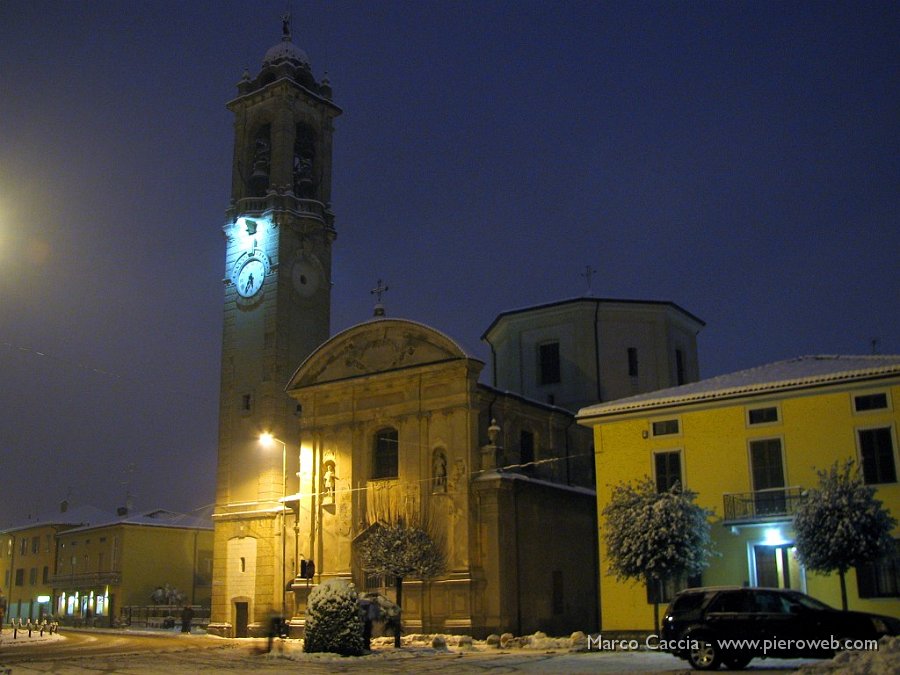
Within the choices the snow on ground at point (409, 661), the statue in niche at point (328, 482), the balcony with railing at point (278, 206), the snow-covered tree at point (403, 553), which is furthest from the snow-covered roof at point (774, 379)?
the balcony with railing at point (278, 206)

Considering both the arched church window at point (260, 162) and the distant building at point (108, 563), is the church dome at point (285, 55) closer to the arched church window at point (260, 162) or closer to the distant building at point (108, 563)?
the arched church window at point (260, 162)

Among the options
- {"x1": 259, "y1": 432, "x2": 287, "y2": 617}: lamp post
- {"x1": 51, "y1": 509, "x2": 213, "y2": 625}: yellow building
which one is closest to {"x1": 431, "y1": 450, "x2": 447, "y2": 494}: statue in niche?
{"x1": 259, "y1": 432, "x2": 287, "y2": 617}: lamp post

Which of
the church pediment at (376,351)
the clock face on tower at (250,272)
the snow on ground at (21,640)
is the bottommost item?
the snow on ground at (21,640)

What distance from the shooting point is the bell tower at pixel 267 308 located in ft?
149

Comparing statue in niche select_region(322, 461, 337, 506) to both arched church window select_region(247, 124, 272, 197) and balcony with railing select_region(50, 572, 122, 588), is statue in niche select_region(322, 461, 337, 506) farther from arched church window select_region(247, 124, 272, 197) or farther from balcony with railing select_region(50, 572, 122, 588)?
balcony with railing select_region(50, 572, 122, 588)

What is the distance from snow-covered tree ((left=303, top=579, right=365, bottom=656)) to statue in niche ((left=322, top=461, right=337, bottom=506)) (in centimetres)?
1295

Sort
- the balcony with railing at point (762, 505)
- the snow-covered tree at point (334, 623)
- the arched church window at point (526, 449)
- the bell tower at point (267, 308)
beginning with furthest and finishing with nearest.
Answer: the bell tower at point (267, 308), the arched church window at point (526, 449), the balcony with railing at point (762, 505), the snow-covered tree at point (334, 623)

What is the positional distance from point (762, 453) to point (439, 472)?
13.2 metres

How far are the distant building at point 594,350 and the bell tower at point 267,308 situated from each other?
33.1ft

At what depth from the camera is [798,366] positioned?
99.9ft

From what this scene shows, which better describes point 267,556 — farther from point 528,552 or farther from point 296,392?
point 528,552

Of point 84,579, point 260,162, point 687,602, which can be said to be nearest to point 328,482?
point 260,162

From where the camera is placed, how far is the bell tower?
149 feet

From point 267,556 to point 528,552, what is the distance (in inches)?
530
